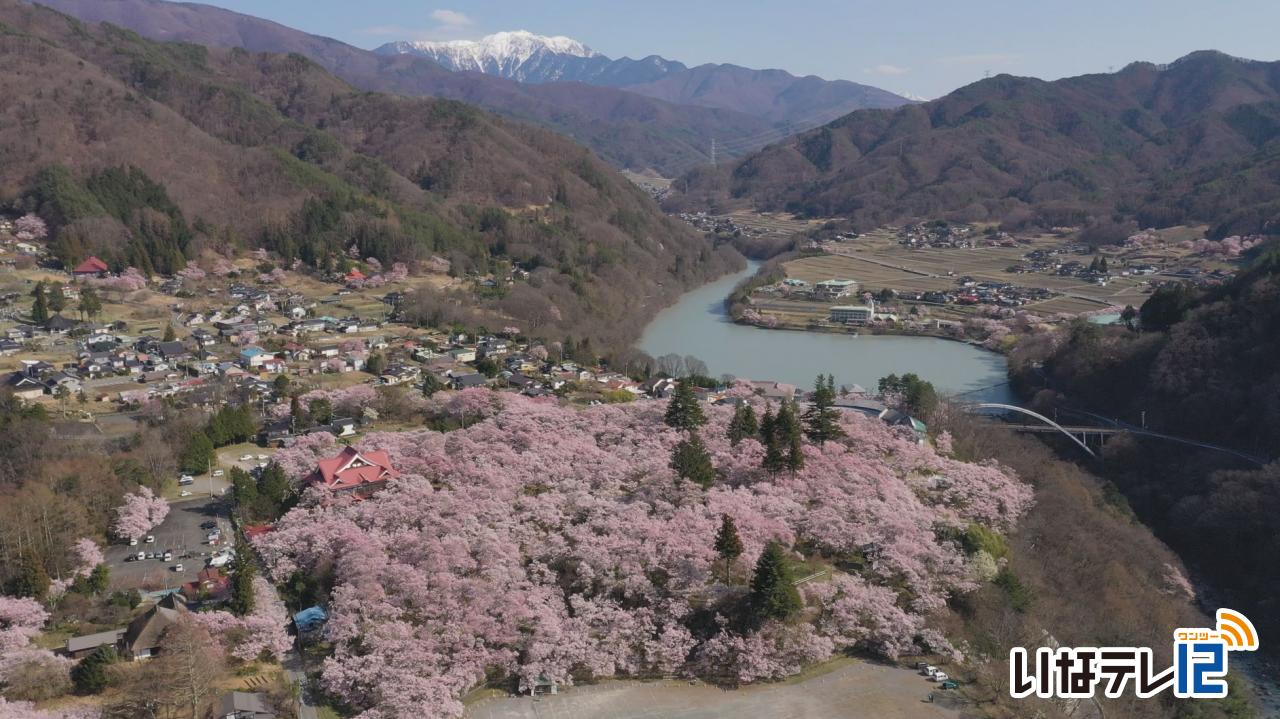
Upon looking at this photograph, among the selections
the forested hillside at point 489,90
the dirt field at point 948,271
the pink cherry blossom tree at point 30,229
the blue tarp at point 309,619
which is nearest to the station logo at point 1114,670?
the blue tarp at point 309,619

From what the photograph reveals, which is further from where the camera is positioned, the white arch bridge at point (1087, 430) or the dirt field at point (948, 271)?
the dirt field at point (948, 271)

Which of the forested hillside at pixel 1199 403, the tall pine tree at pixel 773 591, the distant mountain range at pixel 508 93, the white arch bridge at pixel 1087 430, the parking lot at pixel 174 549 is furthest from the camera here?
the distant mountain range at pixel 508 93

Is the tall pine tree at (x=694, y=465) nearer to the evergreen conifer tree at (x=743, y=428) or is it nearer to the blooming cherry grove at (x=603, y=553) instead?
the blooming cherry grove at (x=603, y=553)

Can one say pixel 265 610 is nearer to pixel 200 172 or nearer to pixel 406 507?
pixel 406 507

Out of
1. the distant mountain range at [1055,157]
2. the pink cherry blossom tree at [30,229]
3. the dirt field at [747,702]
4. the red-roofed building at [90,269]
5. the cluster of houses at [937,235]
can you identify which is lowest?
the dirt field at [747,702]

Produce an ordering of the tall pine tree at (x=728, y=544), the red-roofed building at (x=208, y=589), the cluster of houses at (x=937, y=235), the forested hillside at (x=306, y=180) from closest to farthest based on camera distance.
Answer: the tall pine tree at (x=728, y=544) → the red-roofed building at (x=208, y=589) → the forested hillside at (x=306, y=180) → the cluster of houses at (x=937, y=235)

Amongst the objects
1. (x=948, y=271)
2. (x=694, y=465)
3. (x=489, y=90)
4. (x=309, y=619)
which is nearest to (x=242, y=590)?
(x=309, y=619)

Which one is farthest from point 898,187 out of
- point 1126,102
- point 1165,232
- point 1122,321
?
point 1122,321

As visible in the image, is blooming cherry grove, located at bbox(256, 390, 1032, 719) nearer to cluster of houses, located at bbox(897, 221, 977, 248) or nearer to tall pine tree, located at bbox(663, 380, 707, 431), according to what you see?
tall pine tree, located at bbox(663, 380, 707, 431)
